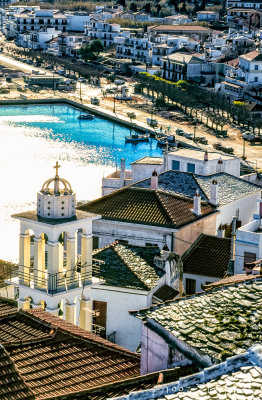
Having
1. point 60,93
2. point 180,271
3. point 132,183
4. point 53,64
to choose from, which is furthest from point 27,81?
point 180,271

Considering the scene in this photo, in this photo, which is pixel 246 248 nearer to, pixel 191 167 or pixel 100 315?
pixel 100 315

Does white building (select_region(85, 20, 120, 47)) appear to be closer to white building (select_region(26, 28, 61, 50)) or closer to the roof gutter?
white building (select_region(26, 28, 61, 50))

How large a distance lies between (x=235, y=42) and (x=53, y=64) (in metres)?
27.6

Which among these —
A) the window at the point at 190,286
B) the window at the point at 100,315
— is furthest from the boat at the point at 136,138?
the window at the point at 100,315

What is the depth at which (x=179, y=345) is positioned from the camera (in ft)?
40.7

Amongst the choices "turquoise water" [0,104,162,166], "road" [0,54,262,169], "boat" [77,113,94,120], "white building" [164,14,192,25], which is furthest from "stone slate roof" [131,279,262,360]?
"white building" [164,14,192,25]

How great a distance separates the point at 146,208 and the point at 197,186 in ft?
18.1

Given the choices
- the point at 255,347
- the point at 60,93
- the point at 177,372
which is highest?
the point at 255,347

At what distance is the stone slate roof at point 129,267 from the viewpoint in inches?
868

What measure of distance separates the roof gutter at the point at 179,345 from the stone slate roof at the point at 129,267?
28.6 ft

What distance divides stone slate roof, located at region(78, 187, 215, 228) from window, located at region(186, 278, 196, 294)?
1.95m

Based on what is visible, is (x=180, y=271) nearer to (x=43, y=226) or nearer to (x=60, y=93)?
(x=43, y=226)

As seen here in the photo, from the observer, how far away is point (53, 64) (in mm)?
132250

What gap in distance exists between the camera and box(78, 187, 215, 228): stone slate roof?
29547mm
